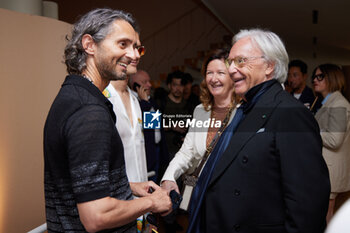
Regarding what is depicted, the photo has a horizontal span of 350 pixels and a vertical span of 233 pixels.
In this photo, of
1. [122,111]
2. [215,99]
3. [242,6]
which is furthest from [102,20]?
[242,6]

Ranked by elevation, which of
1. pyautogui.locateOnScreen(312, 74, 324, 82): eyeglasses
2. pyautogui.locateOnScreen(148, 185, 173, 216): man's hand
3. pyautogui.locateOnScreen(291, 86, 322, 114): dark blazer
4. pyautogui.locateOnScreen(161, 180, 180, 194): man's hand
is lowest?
pyautogui.locateOnScreen(161, 180, 180, 194): man's hand

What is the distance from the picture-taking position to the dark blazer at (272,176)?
3.68 ft

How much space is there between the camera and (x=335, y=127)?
2.58 m

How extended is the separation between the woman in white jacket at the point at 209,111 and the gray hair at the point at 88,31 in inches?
37.2

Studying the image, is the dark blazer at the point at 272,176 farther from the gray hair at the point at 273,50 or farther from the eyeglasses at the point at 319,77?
the eyeglasses at the point at 319,77

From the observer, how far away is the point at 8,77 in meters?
1.99

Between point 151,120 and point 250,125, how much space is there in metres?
1.34

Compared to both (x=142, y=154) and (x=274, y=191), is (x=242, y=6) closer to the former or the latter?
(x=142, y=154)

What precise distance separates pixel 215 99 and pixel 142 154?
625mm

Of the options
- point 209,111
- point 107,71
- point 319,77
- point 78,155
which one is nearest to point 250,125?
point 107,71

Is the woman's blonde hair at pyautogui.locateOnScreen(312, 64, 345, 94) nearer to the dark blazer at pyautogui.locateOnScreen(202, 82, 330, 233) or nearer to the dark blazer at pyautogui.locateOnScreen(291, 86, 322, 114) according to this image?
the dark blazer at pyautogui.locateOnScreen(291, 86, 322, 114)

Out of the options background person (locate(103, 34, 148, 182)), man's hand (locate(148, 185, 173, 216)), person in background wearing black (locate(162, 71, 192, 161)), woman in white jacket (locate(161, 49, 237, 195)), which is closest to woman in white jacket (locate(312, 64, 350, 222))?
woman in white jacket (locate(161, 49, 237, 195))

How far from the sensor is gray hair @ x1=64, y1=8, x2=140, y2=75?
106 cm

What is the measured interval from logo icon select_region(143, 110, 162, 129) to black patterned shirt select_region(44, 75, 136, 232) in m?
1.34
